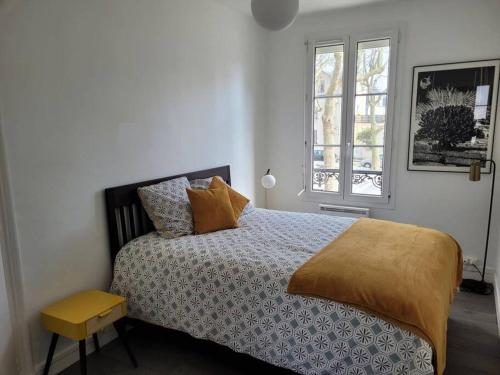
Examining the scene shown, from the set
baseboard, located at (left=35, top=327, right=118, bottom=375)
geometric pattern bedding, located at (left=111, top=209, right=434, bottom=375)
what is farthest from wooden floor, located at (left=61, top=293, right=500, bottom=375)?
geometric pattern bedding, located at (left=111, top=209, right=434, bottom=375)

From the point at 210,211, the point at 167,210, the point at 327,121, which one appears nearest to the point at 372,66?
the point at 327,121

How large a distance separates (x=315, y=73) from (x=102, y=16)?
95.2 inches

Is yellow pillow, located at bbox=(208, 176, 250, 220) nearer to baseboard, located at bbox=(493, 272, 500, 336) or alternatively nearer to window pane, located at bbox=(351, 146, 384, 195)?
window pane, located at bbox=(351, 146, 384, 195)

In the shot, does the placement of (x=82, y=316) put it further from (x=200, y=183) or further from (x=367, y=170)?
(x=367, y=170)

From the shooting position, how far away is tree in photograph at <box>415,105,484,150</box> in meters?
3.37

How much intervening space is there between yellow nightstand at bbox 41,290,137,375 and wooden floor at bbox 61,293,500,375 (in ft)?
0.61

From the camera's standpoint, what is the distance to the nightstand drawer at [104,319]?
1944 millimetres

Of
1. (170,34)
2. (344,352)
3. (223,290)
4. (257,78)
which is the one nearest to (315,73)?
(257,78)

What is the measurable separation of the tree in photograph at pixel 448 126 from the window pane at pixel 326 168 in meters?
0.88

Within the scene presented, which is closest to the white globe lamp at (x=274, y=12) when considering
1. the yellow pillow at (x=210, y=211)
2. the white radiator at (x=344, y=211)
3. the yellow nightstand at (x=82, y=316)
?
the yellow pillow at (x=210, y=211)

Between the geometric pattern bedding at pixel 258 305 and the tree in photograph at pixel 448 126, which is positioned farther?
the tree in photograph at pixel 448 126

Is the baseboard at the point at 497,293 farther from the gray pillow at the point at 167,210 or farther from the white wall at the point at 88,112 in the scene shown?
the white wall at the point at 88,112

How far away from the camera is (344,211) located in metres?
4.05

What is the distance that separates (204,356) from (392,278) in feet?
4.35
